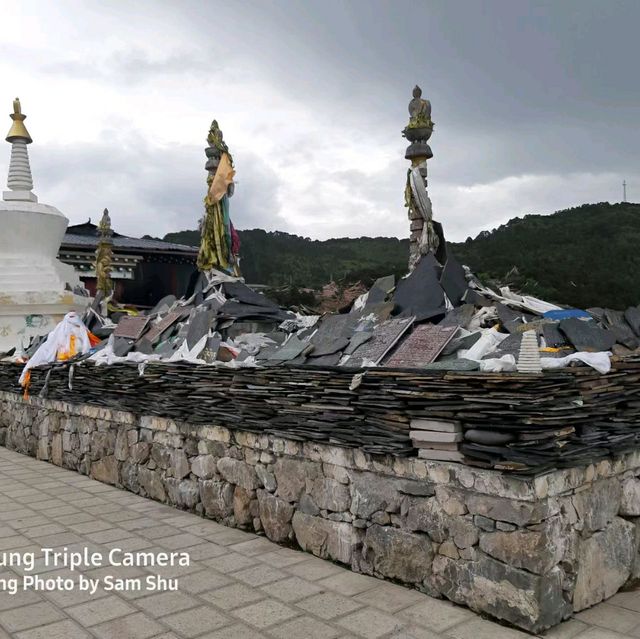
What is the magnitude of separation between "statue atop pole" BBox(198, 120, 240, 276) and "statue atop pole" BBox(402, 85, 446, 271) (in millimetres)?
2954

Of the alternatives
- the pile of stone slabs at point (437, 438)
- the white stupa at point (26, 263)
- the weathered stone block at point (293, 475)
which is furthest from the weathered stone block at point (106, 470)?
the white stupa at point (26, 263)

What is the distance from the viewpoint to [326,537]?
5344 mm

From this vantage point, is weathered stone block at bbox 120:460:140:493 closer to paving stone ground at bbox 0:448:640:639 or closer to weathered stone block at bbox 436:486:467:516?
paving stone ground at bbox 0:448:640:639

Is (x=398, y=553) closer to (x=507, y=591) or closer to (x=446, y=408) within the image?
(x=507, y=591)

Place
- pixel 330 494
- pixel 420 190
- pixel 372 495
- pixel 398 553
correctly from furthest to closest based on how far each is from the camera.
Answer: pixel 420 190, pixel 330 494, pixel 372 495, pixel 398 553

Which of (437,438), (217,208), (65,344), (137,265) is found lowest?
(437,438)

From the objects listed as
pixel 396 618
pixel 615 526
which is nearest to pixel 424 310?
pixel 615 526

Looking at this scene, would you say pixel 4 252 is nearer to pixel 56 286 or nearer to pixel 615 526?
pixel 56 286

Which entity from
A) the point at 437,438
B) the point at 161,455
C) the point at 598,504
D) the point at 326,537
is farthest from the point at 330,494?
the point at 161,455

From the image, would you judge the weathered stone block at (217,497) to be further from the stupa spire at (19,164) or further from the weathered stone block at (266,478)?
the stupa spire at (19,164)

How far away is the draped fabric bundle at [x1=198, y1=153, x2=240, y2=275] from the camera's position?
9.38 m

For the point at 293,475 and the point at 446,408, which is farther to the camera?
the point at 293,475

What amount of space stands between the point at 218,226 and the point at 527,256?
11228mm

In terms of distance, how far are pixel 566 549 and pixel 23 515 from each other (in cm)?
549
